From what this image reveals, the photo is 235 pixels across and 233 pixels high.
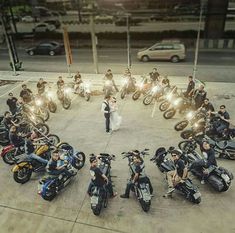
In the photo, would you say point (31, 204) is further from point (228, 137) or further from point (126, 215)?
point (228, 137)

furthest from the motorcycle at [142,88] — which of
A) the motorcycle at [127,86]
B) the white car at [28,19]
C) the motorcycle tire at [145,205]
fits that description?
the white car at [28,19]

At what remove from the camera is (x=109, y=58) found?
23422 mm

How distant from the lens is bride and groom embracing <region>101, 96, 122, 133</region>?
10.7 metres

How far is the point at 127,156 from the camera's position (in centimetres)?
822

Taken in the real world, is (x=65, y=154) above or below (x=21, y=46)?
above

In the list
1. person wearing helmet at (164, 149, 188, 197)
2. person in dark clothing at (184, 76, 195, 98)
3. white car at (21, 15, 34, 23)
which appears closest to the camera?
person wearing helmet at (164, 149, 188, 197)

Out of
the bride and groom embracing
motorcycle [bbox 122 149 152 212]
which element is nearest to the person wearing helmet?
motorcycle [bbox 122 149 152 212]

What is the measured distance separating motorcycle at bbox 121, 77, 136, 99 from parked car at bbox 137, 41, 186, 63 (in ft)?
26.5

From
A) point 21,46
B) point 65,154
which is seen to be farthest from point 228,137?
point 21,46

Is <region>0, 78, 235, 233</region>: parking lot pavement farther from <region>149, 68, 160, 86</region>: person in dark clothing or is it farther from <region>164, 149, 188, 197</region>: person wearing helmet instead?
<region>149, 68, 160, 86</region>: person in dark clothing

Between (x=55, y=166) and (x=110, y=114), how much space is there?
3965mm

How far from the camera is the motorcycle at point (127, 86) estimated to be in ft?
46.6

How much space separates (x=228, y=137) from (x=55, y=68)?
1537 centimetres

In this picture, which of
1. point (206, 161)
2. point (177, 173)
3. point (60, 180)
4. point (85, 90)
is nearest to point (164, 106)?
point (85, 90)
